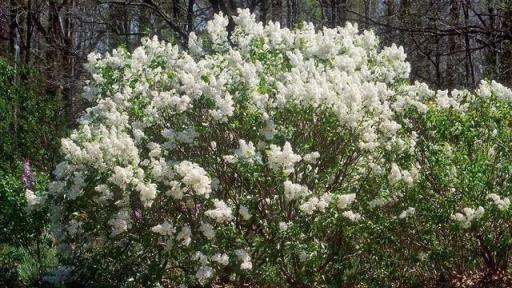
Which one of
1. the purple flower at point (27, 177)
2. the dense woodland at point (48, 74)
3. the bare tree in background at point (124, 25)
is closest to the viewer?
the dense woodland at point (48, 74)

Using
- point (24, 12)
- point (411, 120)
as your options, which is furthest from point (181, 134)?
point (24, 12)

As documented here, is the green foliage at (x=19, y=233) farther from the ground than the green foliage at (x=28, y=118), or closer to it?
closer to it

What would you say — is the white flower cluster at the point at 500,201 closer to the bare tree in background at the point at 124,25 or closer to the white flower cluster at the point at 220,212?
the white flower cluster at the point at 220,212

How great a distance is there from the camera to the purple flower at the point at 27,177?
28.3ft

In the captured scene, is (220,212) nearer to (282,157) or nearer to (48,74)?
(282,157)

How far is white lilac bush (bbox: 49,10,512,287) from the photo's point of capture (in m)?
5.20

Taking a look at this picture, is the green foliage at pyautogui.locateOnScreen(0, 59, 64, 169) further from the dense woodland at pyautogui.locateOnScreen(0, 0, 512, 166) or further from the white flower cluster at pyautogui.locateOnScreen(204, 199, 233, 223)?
the white flower cluster at pyautogui.locateOnScreen(204, 199, 233, 223)

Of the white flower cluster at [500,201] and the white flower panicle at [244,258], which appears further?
the white flower panicle at [244,258]

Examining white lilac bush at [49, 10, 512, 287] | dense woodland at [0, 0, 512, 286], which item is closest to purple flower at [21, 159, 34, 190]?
dense woodland at [0, 0, 512, 286]

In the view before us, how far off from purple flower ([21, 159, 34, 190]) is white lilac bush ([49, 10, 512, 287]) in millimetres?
2661

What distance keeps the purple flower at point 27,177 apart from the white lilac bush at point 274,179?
266cm

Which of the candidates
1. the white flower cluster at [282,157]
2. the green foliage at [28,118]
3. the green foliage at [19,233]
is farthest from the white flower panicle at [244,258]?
the green foliage at [28,118]

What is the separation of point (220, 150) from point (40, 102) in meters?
5.37

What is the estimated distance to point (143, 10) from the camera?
19.4 m
